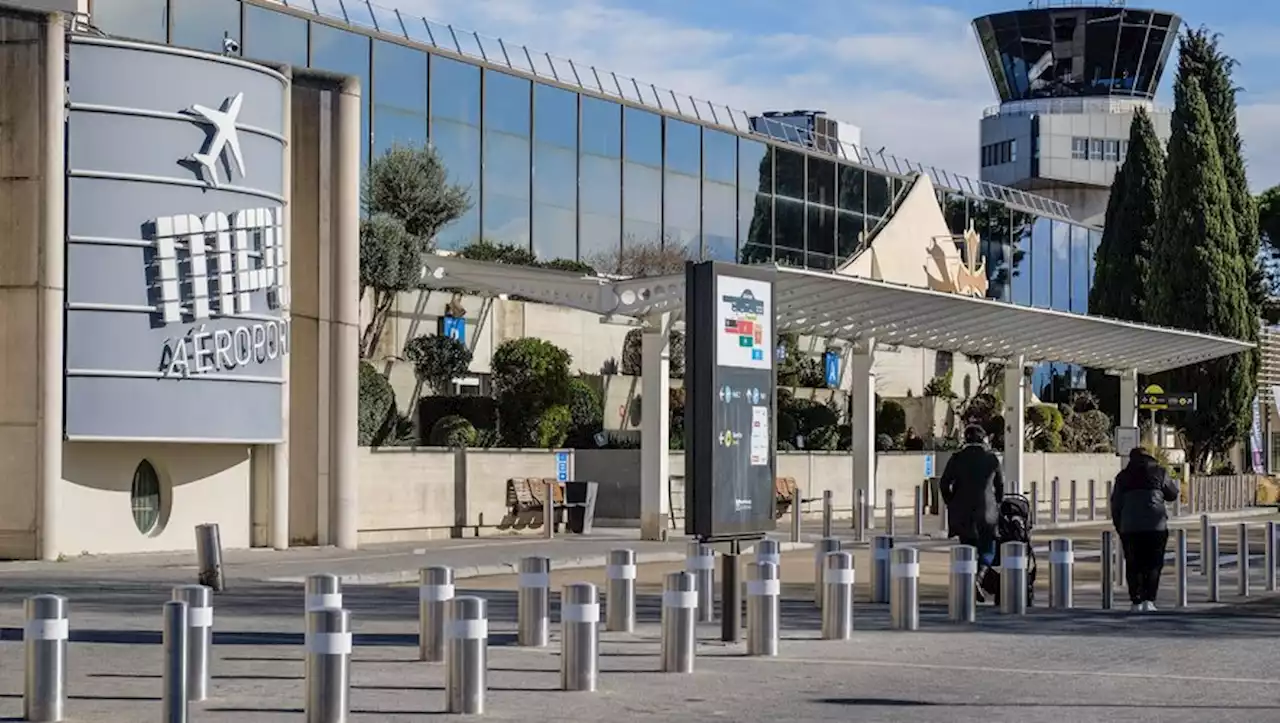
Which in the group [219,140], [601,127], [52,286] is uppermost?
[601,127]

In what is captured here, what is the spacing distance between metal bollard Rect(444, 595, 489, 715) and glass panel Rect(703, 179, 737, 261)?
48.3 meters

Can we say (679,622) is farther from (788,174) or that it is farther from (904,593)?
(788,174)

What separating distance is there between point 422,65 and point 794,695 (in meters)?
37.9

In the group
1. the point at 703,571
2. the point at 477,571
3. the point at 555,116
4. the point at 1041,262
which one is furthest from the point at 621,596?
the point at 1041,262

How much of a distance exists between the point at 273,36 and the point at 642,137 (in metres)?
14.7

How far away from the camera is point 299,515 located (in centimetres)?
2902

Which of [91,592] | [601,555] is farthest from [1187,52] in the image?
[91,592]

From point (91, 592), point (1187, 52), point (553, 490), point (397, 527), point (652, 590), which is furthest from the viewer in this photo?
point (1187, 52)

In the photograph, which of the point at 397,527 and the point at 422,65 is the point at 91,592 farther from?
the point at 422,65

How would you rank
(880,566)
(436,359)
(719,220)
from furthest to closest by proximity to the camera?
(719,220), (436,359), (880,566)

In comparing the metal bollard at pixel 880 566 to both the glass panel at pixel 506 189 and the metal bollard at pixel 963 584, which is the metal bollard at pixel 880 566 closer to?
the metal bollard at pixel 963 584

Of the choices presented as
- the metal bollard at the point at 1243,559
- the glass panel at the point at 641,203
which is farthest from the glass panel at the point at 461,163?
the metal bollard at the point at 1243,559

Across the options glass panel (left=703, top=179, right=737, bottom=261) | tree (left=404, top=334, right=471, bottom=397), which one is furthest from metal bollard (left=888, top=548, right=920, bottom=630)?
glass panel (left=703, top=179, right=737, bottom=261)

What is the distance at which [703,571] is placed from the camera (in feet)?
59.3
